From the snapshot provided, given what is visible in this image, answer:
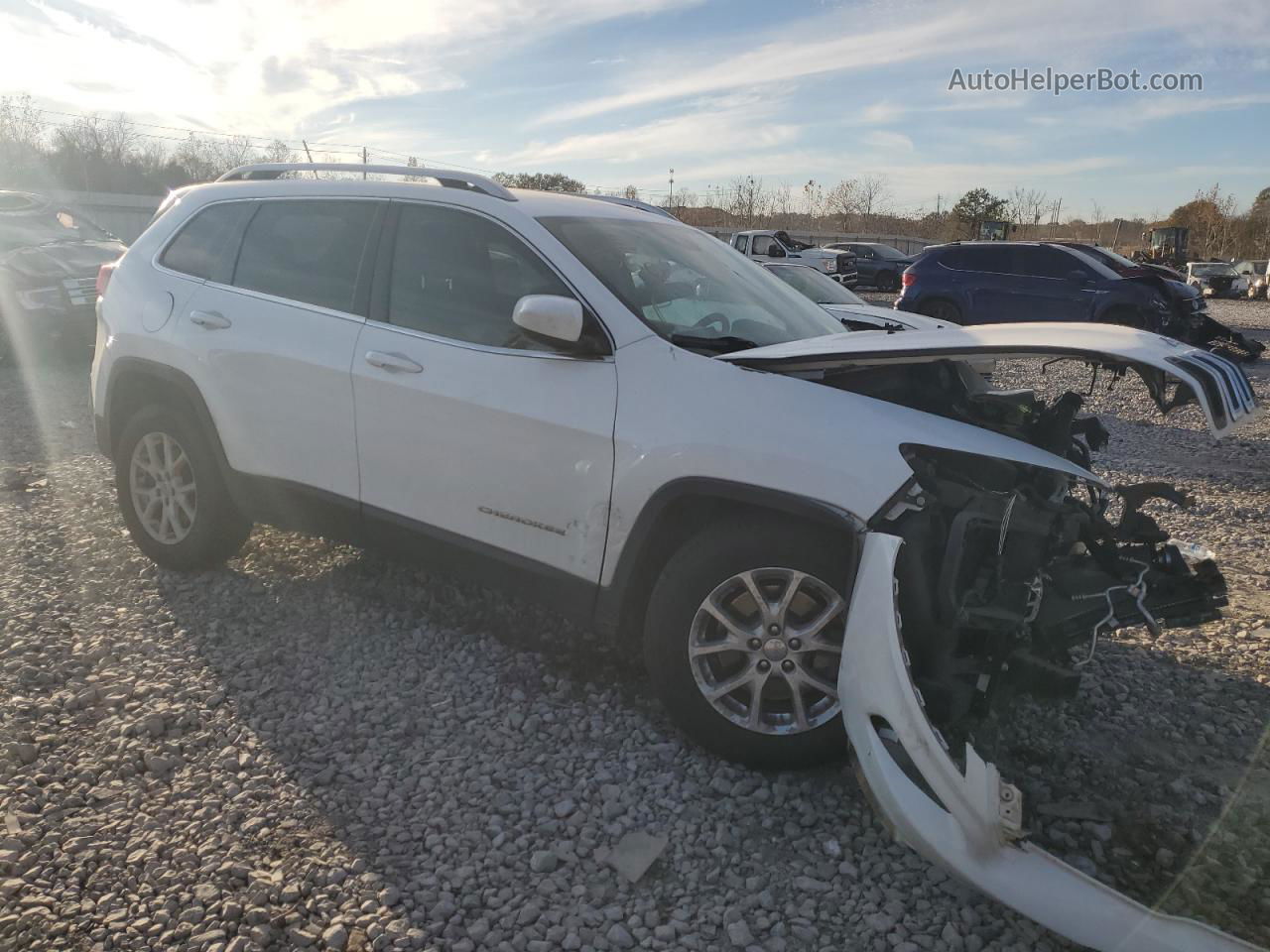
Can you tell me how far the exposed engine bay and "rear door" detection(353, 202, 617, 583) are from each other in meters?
0.96

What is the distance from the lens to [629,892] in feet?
8.76

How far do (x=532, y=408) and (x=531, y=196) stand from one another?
116 cm

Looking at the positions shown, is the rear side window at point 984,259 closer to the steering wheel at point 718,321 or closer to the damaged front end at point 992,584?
the damaged front end at point 992,584

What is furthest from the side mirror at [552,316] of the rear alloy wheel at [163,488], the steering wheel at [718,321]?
the rear alloy wheel at [163,488]

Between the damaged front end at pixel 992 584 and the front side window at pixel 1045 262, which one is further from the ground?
the front side window at pixel 1045 262

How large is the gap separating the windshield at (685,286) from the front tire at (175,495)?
2089mm

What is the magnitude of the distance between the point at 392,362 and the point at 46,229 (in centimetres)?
1053

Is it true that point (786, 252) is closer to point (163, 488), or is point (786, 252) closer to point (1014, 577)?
point (163, 488)

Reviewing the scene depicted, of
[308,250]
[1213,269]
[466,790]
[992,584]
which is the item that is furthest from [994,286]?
[1213,269]

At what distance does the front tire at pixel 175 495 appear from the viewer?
4426 mm

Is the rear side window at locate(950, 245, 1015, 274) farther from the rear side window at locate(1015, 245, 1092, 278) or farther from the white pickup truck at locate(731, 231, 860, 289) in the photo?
the white pickup truck at locate(731, 231, 860, 289)

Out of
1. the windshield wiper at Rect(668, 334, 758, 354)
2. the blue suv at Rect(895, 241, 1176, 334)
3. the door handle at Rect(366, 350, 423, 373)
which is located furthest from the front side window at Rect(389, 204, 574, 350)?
the blue suv at Rect(895, 241, 1176, 334)

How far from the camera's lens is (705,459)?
9.91 feet

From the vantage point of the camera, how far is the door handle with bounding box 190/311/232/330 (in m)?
4.20
